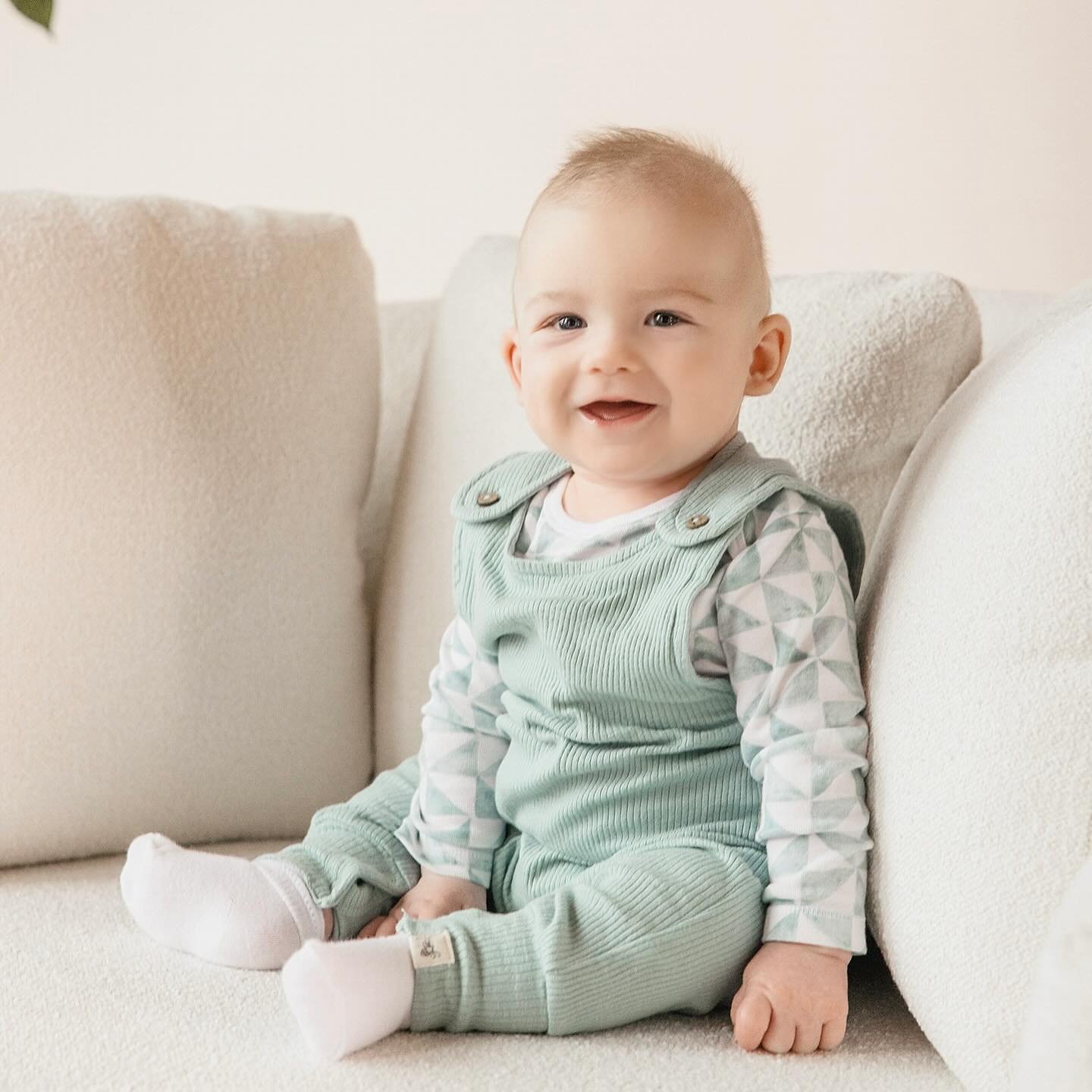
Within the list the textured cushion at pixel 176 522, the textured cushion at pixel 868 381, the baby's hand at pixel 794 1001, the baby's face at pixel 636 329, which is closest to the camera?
the baby's hand at pixel 794 1001

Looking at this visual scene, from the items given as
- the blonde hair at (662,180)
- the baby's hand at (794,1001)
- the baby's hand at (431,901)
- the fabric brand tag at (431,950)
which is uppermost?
the blonde hair at (662,180)

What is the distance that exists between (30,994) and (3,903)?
21cm

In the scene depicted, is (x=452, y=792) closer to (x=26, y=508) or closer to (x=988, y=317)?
(x=26, y=508)

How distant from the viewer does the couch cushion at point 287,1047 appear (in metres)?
0.81

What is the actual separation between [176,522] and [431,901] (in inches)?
16.0

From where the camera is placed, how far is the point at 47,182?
6.41ft

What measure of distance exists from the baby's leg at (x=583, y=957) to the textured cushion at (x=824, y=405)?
36 centimetres

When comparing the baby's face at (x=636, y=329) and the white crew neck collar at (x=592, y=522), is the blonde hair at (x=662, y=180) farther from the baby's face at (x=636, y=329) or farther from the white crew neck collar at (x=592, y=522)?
the white crew neck collar at (x=592, y=522)

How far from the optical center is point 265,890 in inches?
40.2

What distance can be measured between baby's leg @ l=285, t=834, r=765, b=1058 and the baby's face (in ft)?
0.96

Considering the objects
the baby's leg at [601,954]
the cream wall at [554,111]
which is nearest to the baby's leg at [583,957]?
the baby's leg at [601,954]

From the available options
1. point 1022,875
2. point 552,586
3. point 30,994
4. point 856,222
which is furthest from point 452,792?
point 856,222

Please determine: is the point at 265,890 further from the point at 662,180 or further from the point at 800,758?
the point at 662,180

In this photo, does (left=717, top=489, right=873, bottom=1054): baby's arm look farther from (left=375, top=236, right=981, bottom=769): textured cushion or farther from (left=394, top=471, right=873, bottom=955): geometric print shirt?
(left=375, top=236, right=981, bottom=769): textured cushion
